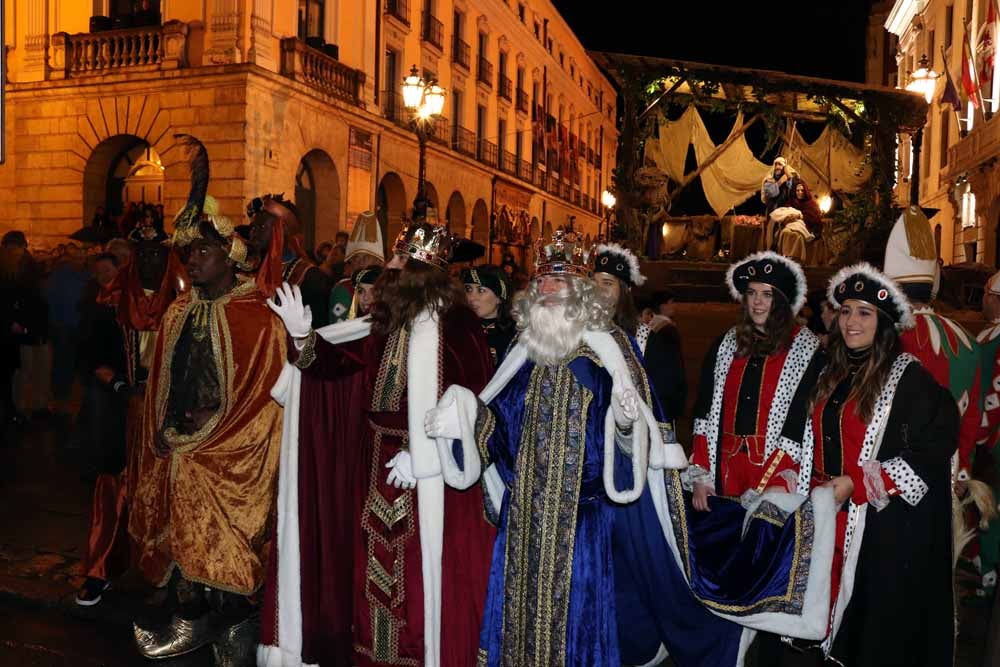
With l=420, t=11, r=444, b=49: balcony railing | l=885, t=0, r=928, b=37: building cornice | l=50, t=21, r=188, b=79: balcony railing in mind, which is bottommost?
l=50, t=21, r=188, b=79: balcony railing

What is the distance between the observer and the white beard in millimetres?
3578

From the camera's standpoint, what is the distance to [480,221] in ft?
119

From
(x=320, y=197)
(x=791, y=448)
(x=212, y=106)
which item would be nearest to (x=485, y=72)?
(x=320, y=197)

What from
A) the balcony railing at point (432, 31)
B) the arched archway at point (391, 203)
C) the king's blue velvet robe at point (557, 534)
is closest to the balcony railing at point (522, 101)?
the balcony railing at point (432, 31)

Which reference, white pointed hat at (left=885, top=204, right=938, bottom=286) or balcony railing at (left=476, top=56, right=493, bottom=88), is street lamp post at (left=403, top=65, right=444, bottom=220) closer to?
white pointed hat at (left=885, top=204, right=938, bottom=286)

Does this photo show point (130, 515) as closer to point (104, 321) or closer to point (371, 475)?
point (104, 321)

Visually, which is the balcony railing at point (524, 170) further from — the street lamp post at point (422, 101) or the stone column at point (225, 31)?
the street lamp post at point (422, 101)

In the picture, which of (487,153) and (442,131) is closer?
(442,131)

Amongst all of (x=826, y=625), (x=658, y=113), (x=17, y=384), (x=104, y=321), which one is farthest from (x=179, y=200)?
(x=826, y=625)

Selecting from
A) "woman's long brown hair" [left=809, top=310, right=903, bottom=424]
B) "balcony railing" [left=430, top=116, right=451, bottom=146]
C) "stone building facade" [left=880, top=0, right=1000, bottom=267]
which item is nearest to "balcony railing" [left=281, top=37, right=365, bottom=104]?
"balcony railing" [left=430, top=116, right=451, bottom=146]

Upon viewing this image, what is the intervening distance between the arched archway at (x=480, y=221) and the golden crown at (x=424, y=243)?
31565mm

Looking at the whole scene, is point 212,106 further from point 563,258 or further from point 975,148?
point 975,148

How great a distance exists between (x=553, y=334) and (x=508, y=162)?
36.5 m

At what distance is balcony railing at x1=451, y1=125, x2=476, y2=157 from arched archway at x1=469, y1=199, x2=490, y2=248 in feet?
7.38
